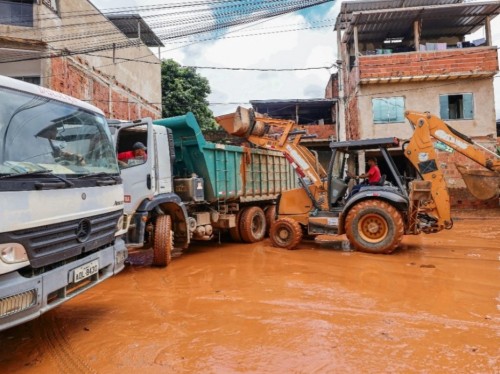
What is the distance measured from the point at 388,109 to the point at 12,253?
16.8 metres

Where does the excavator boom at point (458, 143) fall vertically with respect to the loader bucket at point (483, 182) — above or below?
above

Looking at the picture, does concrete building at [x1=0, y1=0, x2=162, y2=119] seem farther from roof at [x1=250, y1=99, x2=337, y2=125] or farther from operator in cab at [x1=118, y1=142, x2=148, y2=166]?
operator in cab at [x1=118, y1=142, x2=148, y2=166]

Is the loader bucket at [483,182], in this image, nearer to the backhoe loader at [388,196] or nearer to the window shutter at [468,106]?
the backhoe loader at [388,196]

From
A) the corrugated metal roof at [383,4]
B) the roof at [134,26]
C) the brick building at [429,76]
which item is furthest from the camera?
the roof at [134,26]

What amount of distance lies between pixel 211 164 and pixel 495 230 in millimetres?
8568

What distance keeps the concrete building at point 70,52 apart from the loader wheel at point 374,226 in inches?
395

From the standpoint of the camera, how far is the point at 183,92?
76.7 feet

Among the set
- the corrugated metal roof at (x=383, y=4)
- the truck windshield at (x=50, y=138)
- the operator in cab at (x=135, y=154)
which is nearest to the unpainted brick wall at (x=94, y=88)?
the operator in cab at (x=135, y=154)

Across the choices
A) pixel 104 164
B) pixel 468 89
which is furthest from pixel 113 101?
pixel 468 89

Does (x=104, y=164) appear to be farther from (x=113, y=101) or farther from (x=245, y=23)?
(x=113, y=101)

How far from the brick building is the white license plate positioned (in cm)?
1538

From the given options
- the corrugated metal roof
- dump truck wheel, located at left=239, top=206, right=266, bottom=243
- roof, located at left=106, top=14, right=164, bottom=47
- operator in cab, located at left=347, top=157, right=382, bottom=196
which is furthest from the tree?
operator in cab, located at left=347, top=157, right=382, bottom=196

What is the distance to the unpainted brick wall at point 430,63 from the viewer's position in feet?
52.4

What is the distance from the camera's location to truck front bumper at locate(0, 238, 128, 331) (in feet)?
8.36
